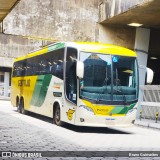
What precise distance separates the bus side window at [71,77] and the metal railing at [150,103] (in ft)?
27.6

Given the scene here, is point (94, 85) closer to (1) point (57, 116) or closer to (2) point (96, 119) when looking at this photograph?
(2) point (96, 119)

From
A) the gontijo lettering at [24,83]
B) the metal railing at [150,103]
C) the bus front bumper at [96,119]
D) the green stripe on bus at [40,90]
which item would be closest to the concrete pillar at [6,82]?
the gontijo lettering at [24,83]

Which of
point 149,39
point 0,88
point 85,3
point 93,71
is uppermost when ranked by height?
point 85,3

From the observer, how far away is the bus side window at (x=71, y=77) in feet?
44.2

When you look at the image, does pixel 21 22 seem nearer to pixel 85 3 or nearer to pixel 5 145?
pixel 85 3

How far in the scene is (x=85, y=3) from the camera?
3359cm

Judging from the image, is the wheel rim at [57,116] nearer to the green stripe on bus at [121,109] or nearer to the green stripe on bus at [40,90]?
the green stripe on bus at [40,90]

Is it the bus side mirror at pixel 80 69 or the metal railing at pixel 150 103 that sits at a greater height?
the bus side mirror at pixel 80 69

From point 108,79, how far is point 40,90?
4.92 meters

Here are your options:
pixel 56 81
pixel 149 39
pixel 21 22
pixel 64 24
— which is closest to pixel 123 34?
pixel 149 39

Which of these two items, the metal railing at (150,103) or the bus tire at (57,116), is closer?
the bus tire at (57,116)

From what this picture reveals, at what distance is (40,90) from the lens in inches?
686

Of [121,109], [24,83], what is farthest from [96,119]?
[24,83]

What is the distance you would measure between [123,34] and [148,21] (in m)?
3.07
